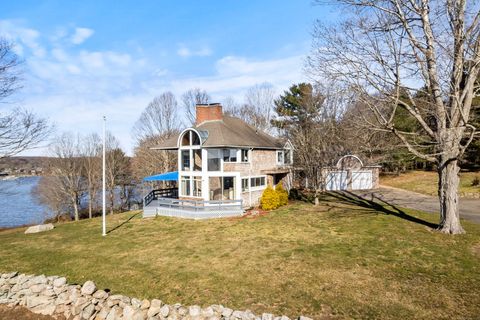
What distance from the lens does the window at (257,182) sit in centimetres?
2505

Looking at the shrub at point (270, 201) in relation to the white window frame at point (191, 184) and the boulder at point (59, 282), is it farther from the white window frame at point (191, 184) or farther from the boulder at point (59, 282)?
the boulder at point (59, 282)

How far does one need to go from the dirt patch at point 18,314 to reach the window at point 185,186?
50.4ft

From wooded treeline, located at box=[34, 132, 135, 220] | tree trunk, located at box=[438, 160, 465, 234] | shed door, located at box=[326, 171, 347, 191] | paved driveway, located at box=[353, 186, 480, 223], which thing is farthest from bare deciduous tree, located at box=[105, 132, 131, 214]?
tree trunk, located at box=[438, 160, 465, 234]

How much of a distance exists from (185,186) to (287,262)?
14704 millimetres

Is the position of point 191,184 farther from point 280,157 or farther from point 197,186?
point 280,157

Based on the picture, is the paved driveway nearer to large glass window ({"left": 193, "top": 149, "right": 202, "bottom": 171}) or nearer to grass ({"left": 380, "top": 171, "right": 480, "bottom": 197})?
grass ({"left": 380, "top": 171, "right": 480, "bottom": 197})

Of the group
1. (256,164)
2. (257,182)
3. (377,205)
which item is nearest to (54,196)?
(257,182)

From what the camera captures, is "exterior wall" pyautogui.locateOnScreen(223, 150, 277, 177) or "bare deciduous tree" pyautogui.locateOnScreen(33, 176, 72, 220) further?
"bare deciduous tree" pyautogui.locateOnScreen(33, 176, 72, 220)

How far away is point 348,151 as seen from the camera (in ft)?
95.9

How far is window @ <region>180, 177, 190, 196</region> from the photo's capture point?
2428 centimetres

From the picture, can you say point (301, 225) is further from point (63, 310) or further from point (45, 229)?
point (45, 229)

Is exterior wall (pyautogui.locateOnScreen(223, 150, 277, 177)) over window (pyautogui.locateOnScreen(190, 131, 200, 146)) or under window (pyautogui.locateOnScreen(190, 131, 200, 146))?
under

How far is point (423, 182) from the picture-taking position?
34.0 metres

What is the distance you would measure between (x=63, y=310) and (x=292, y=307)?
7260 mm
